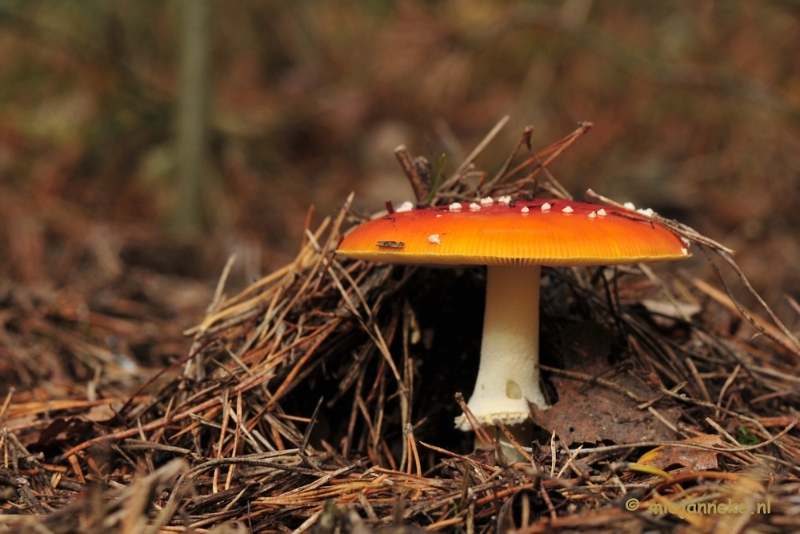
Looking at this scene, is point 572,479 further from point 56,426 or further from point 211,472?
point 56,426

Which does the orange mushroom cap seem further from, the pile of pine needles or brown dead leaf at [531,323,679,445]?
brown dead leaf at [531,323,679,445]

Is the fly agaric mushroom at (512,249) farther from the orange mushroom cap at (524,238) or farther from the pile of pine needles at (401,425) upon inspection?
the pile of pine needles at (401,425)

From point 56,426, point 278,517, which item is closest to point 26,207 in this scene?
point 56,426

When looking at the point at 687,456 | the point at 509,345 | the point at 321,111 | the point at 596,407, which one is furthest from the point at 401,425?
the point at 321,111

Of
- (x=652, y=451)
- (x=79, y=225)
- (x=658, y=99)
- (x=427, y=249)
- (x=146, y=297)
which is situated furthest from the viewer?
(x=658, y=99)

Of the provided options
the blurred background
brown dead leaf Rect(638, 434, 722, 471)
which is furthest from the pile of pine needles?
the blurred background

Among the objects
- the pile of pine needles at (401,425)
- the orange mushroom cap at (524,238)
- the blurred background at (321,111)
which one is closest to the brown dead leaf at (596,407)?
the pile of pine needles at (401,425)

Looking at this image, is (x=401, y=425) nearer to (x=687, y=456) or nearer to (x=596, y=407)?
(x=596, y=407)
